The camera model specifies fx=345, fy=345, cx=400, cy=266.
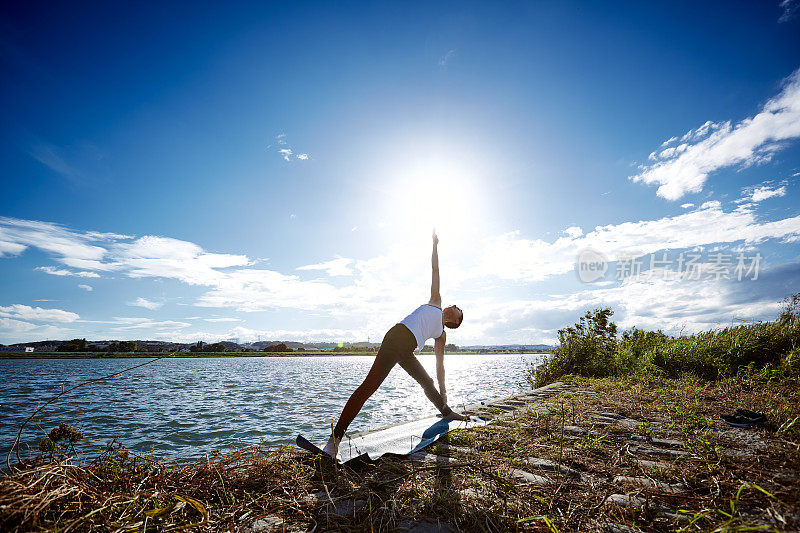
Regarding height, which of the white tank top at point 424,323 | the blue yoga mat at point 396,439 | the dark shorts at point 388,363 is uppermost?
the white tank top at point 424,323

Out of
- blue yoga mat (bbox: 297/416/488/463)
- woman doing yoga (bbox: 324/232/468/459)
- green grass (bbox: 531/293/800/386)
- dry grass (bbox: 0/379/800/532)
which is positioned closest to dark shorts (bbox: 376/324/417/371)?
woman doing yoga (bbox: 324/232/468/459)

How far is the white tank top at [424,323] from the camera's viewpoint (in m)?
4.17

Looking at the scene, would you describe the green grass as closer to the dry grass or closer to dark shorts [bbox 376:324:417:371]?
the dry grass

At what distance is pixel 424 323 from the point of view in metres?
4.34

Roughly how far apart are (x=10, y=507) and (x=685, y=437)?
16.8 ft

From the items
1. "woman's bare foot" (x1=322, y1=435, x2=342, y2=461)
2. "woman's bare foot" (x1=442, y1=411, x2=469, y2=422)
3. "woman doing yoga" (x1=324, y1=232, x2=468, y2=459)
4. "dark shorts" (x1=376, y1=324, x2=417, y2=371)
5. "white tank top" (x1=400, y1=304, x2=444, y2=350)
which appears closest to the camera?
"woman's bare foot" (x1=322, y1=435, x2=342, y2=461)

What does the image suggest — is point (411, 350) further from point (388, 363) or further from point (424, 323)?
point (424, 323)

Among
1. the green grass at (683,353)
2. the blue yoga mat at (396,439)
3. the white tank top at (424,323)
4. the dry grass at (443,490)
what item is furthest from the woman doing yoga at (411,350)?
the green grass at (683,353)

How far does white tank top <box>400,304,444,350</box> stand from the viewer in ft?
13.7

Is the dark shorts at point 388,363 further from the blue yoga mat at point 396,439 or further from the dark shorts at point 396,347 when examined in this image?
the blue yoga mat at point 396,439

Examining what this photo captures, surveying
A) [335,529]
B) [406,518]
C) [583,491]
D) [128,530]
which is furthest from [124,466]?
[583,491]

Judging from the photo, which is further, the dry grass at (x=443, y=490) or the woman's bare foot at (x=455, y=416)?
the woman's bare foot at (x=455, y=416)

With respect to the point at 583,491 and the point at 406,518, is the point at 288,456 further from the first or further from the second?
the point at 583,491

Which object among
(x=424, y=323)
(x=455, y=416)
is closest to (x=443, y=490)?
(x=424, y=323)
